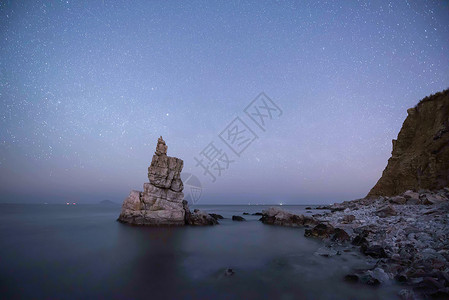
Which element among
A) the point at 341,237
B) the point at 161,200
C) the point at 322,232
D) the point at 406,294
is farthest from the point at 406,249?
the point at 161,200

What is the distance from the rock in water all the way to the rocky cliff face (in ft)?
116

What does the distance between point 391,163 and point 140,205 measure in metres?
46.6

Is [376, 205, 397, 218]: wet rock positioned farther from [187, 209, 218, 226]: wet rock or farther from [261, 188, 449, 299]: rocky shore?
[187, 209, 218, 226]: wet rock

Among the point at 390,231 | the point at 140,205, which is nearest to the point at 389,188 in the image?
the point at 390,231

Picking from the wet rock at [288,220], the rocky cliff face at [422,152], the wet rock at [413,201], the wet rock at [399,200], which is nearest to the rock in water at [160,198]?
the wet rock at [288,220]

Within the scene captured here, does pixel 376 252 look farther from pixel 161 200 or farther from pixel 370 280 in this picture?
pixel 161 200

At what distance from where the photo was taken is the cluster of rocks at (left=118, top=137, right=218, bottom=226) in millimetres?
27188

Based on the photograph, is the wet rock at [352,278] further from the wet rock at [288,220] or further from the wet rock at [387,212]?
the wet rock at [288,220]

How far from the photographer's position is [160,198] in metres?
28.0

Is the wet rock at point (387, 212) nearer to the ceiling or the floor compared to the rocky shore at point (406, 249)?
nearer to the ceiling

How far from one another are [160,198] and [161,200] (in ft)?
1.03

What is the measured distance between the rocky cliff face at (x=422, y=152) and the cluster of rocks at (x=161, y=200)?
3247 cm

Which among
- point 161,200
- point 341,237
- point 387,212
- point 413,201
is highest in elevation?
point 161,200

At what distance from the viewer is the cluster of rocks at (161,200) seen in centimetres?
2719
